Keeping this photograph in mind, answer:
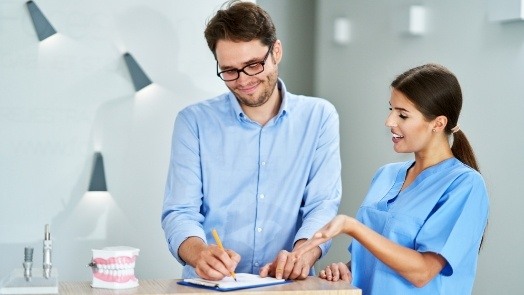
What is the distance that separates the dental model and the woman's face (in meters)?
0.86

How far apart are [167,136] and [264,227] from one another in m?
1.54

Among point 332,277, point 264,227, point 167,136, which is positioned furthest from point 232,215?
point 167,136

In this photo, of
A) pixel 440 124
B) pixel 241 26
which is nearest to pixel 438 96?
pixel 440 124

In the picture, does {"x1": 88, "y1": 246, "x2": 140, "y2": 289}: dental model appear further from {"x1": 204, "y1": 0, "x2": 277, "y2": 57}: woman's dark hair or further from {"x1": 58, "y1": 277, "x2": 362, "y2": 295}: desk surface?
{"x1": 204, "y1": 0, "x2": 277, "y2": 57}: woman's dark hair

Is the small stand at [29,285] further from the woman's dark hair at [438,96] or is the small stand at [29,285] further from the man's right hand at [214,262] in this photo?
the woman's dark hair at [438,96]

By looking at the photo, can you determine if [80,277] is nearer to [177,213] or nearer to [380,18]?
[177,213]

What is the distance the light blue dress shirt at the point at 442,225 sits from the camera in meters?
2.44

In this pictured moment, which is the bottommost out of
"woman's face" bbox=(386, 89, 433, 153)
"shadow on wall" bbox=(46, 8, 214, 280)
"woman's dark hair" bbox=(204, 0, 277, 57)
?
"shadow on wall" bbox=(46, 8, 214, 280)

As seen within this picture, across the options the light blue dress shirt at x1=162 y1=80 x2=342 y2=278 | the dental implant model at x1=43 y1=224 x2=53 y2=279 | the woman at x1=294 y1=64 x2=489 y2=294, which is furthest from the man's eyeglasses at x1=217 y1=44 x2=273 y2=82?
the dental implant model at x1=43 y1=224 x2=53 y2=279

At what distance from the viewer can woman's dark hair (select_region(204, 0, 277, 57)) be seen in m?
2.85

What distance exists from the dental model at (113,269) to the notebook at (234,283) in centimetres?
17

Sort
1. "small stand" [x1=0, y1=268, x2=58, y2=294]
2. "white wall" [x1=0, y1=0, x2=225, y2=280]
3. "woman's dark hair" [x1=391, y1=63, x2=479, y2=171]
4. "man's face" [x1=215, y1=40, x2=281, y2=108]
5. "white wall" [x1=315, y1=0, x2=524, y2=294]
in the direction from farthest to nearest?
1. "white wall" [x1=0, y1=0, x2=225, y2=280]
2. "white wall" [x1=315, y1=0, x2=524, y2=294]
3. "man's face" [x1=215, y1=40, x2=281, y2=108]
4. "woman's dark hair" [x1=391, y1=63, x2=479, y2=171]
5. "small stand" [x1=0, y1=268, x2=58, y2=294]

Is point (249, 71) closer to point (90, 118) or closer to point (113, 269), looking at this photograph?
point (113, 269)

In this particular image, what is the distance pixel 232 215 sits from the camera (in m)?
2.94
